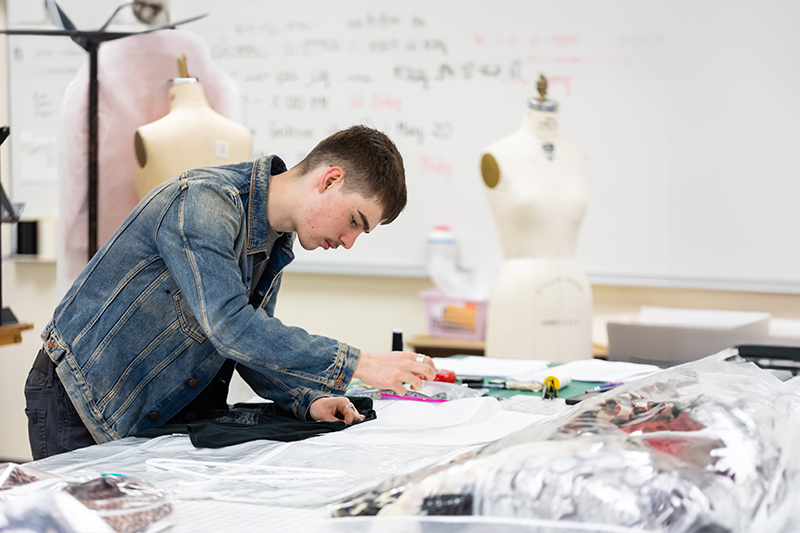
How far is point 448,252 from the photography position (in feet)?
10.7

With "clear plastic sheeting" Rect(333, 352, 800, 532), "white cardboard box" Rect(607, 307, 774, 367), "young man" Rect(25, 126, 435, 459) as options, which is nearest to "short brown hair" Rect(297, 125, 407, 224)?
"young man" Rect(25, 126, 435, 459)

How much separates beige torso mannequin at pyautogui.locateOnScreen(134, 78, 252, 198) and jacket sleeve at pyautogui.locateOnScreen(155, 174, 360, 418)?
1018 millimetres

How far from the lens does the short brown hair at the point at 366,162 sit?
4.18ft

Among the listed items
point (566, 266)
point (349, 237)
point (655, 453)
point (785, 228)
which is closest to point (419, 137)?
point (566, 266)

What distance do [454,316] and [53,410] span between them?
2006 mm

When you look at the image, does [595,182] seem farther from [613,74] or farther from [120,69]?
[120,69]

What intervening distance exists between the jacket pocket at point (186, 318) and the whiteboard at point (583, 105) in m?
2.11

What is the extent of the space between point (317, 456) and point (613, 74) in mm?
2536

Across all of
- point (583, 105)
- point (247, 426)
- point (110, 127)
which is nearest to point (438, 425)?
point (247, 426)

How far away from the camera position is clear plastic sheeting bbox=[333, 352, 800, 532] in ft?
2.23

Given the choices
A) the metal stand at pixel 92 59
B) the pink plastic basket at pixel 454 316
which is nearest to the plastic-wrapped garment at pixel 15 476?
the metal stand at pixel 92 59

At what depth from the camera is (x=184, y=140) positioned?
2.21 meters

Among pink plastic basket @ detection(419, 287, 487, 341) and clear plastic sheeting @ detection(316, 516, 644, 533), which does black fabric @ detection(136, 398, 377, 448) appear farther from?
pink plastic basket @ detection(419, 287, 487, 341)

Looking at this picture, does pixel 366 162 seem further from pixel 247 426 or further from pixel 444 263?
pixel 444 263
